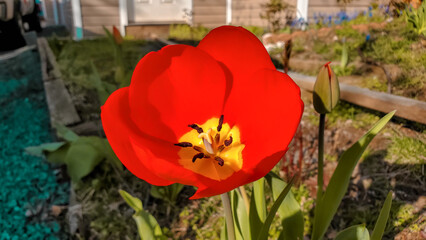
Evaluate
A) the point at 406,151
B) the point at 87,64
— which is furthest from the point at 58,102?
the point at 406,151

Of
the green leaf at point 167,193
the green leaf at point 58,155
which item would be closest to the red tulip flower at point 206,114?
the green leaf at point 167,193

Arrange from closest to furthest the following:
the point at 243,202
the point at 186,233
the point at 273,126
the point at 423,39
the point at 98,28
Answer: the point at 273,126
the point at 243,202
the point at 186,233
the point at 423,39
the point at 98,28

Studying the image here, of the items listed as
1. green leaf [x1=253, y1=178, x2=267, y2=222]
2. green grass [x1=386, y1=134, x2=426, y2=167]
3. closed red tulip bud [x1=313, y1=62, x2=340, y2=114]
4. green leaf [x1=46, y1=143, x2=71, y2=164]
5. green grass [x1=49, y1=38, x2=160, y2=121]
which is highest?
closed red tulip bud [x1=313, y1=62, x2=340, y2=114]

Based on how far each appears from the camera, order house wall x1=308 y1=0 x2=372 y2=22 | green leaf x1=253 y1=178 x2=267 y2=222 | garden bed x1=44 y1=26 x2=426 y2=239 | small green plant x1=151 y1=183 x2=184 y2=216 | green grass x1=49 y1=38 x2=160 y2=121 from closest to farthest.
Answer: green leaf x1=253 y1=178 x2=267 y2=222 → garden bed x1=44 y1=26 x2=426 y2=239 → small green plant x1=151 y1=183 x2=184 y2=216 → green grass x1=49 y1=38 x2=160 y2=121 → house wall x1=308 y1=0 x2=372 y2=22

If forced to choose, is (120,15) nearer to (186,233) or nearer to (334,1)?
(334,1)

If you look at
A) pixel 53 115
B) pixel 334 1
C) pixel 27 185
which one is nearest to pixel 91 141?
pixel 27 185

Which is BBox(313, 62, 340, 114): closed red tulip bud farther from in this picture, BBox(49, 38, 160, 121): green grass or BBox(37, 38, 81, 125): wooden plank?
BBox(49, 38, 160, 121): green grass

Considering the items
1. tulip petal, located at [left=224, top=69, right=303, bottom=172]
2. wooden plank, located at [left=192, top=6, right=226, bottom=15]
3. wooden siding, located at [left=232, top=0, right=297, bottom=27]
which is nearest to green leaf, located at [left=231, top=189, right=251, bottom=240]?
tulip petal, located at [left=224, top=69, right=303, bottom=172]
